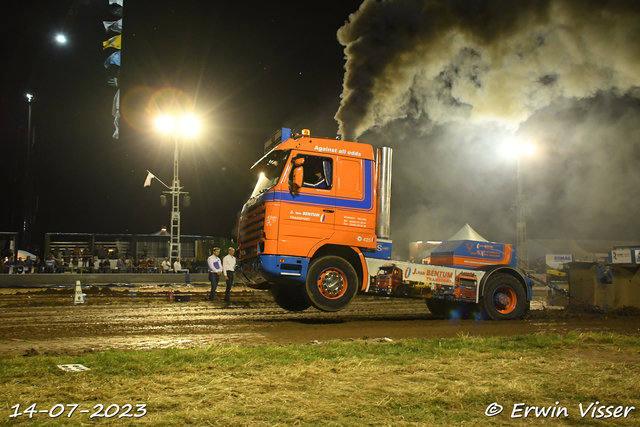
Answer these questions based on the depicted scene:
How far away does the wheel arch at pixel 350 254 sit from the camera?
9.45 meters

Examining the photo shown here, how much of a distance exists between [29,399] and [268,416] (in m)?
1.93

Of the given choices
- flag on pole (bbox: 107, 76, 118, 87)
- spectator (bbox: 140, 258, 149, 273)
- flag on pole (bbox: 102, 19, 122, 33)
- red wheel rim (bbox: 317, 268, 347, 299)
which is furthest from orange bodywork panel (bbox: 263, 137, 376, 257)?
flag on pole (bbox: 107, 76, 118, 87)

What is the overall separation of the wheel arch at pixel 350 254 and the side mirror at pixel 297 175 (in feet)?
4.26

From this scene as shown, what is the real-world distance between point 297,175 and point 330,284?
2202mm

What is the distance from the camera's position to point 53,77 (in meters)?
33.7

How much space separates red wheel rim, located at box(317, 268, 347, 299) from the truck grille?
1.33 meters

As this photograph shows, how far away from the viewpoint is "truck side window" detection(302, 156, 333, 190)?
948cm

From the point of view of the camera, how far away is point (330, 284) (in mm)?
9211

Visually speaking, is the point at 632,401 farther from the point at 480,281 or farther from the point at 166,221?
the point at 166,221

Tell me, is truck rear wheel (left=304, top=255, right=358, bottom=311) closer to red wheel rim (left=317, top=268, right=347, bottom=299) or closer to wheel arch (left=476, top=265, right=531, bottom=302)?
red wheel rim (left=317, top=268, right=347, bottom=299)

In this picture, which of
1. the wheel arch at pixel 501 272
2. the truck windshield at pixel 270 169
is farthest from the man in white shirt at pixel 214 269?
the wheel arch at pixel 501 272

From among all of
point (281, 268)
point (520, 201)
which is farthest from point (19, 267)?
point (520, 201)

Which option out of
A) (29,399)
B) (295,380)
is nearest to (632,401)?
(295,380)

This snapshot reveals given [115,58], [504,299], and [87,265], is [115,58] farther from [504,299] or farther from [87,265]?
[504,299]
